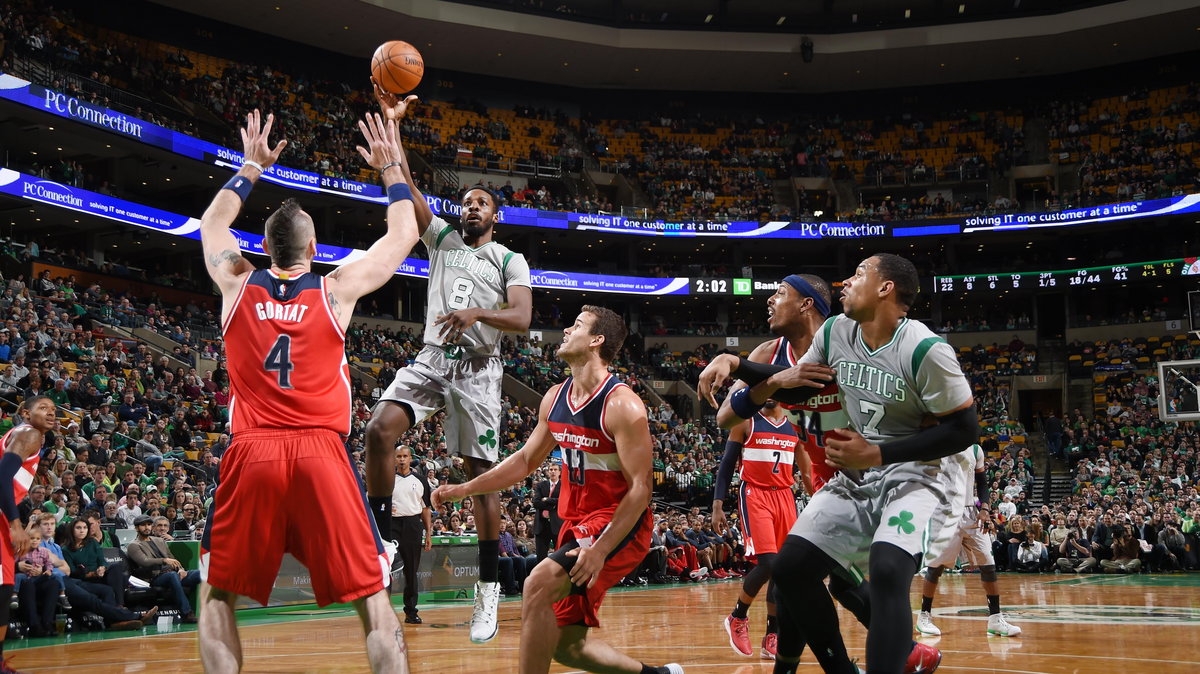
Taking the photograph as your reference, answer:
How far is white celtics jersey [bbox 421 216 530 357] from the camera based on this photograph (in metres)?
7.32

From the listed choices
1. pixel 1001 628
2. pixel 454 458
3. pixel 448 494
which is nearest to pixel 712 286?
pixel 454 458

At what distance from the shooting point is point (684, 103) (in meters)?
48.8

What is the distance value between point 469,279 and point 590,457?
228 centimetres

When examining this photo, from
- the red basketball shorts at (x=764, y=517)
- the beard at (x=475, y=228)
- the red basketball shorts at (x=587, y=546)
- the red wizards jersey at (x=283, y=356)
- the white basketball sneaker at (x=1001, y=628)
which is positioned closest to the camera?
the red wizards jersey at (x=283, y=356)

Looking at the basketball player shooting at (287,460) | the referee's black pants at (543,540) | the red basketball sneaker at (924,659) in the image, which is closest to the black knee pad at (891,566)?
the red basketball sneaker at (924,659)

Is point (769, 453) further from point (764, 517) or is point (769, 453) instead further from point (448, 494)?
A: point (448, 494)

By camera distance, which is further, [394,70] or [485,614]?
[394,70]

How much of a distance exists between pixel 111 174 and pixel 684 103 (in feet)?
85.3

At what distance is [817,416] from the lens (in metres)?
6.20

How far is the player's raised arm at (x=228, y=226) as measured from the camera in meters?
4.71

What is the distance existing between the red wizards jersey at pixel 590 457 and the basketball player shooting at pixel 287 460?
Answer: 133cm

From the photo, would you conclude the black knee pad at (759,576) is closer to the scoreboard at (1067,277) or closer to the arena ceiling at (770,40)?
the arena ceiling at (770,40)

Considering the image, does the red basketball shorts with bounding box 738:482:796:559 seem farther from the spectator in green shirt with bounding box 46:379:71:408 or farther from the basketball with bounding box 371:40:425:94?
the spectator in green shirt with bounding box 46:379:71:408

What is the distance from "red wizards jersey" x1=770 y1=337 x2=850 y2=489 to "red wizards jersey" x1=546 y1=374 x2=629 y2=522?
38.4 inches
